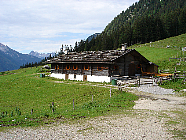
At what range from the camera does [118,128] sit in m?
10.9

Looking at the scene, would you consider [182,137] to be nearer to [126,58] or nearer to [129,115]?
[129,115]

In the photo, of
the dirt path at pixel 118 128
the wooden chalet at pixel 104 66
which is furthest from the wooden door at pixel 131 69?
the dirt path at pixel 118 128

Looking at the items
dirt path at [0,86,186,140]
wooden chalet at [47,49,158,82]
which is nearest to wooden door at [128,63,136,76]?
wooden chalet at [47,49,158,82]

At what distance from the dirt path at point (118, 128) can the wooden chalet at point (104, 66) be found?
20.1m

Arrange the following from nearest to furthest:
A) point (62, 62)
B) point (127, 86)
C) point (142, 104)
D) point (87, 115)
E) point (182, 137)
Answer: point (182, 137) < point (87, 115) < point (142, 104) < point (127, 86) < point (62, 62)

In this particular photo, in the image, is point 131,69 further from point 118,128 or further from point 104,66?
point 118,128

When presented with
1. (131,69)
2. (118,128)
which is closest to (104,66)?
(131,69)

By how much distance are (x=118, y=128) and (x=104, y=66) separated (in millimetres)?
24165

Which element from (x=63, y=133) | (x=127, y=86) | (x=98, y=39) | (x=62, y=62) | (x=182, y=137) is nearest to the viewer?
(x=182, y=137)

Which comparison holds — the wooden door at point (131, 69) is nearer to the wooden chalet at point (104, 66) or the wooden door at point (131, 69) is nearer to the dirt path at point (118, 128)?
the wooden chalet at point (104, 66)

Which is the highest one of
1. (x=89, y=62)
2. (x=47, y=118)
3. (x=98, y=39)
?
(x=98, y=39)

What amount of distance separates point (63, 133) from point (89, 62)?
87.3 ft

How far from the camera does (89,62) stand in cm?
3625

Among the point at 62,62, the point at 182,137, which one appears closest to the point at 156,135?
the point at 182,137
